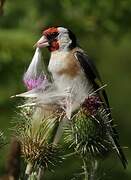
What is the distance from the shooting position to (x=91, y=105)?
4684 millimetres

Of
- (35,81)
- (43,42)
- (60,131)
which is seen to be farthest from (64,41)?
(60,131)

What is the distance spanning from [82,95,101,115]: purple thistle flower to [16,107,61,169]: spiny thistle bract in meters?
0.23

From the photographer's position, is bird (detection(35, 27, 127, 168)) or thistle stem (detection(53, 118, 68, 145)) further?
bird (detection(35, 27, 127, 168))

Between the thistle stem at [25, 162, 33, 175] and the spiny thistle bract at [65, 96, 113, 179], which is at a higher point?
the spiny thistle bract at [65, 96, 113, 179]

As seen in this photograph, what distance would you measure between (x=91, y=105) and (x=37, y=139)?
354mm

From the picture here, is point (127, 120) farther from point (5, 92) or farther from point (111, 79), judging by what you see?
point (5, 92)

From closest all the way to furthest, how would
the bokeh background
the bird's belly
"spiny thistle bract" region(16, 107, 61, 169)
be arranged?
"spiny thistle bract" region(16, 107, 61, 169)
the bird's belly
the bokeh background

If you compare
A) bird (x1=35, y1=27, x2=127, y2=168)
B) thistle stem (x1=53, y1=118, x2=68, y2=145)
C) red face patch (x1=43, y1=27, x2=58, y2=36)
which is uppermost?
red face patch (x1=43, y1=27, x2=58, y2=36)

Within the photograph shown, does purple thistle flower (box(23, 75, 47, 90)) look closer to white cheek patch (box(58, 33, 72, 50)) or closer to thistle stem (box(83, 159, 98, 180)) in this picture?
thistle stem (box(83, 159, 98, 180))

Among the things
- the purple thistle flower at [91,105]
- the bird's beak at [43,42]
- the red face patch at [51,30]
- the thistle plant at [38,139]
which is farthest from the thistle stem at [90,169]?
the red face patch at [51,30]

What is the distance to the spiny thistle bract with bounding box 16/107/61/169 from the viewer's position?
14.8 feet

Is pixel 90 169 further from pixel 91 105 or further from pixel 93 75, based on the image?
pixel 93 75

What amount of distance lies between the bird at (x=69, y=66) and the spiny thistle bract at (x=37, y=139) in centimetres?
59

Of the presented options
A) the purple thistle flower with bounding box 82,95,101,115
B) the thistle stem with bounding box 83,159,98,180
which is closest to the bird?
the purple thistle flower with bounding box 82,95,101,115
